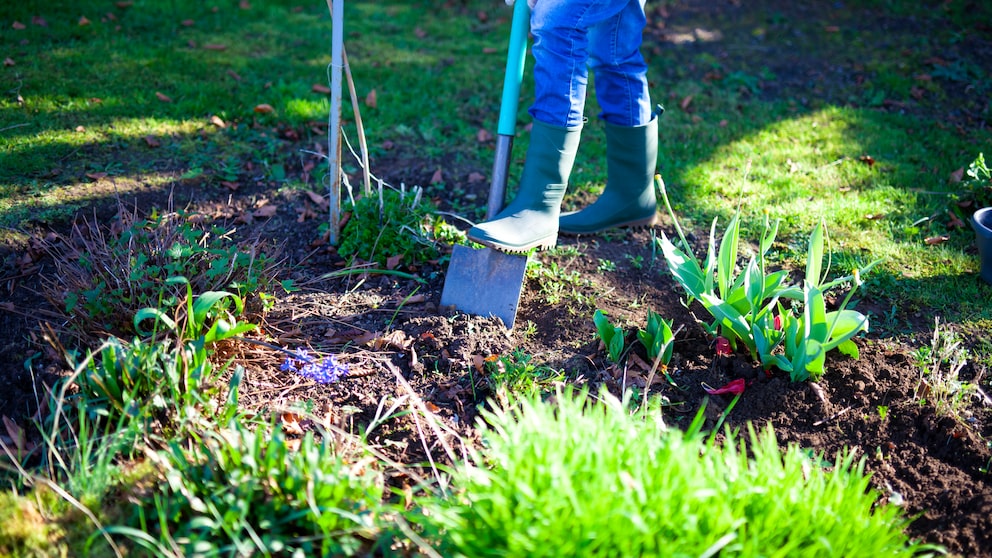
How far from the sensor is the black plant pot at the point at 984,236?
2906 mm

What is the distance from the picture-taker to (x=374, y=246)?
10.1 feet

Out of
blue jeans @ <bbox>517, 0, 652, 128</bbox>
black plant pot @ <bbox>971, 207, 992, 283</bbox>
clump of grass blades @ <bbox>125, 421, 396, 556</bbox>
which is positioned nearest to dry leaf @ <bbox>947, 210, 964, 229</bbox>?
black plant pot @ <bbox>971, 207, 992, 283</bbox>

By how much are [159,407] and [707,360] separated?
6.01 feet

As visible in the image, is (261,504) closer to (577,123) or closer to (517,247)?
(517,247)

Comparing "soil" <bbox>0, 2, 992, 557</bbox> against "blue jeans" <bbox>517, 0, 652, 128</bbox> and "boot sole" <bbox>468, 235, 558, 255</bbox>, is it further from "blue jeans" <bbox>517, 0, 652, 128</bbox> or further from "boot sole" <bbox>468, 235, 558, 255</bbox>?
"blue jeans" <bbox>517, 0, 652, 128</bbox>

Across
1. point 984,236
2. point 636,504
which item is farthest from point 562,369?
point 984,236

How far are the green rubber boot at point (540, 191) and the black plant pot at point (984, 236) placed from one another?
1667 mm

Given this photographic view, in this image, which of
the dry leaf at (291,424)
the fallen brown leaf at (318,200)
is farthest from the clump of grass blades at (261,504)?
the fallen brown leaf at (318,200)

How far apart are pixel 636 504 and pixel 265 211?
2.48 meters

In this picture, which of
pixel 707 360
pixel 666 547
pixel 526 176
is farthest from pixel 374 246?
pixel 666 547

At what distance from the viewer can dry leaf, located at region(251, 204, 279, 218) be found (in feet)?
11.3

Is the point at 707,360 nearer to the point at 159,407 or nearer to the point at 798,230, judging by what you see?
the point at 798,230

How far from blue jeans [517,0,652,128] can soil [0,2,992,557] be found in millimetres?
662

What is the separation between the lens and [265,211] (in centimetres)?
346
